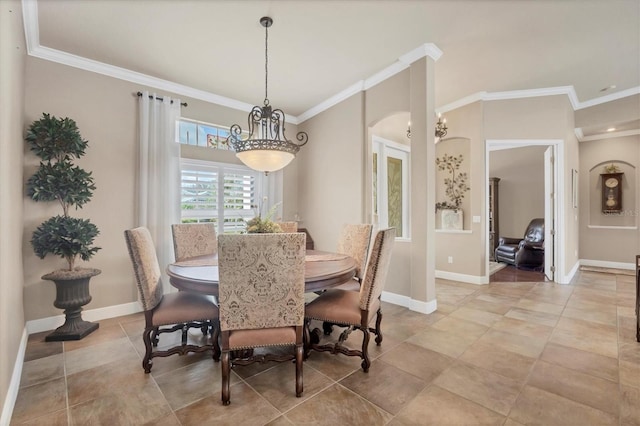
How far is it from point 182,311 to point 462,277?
4356mm

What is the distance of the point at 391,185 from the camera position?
17.1ft

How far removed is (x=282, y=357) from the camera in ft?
6.58

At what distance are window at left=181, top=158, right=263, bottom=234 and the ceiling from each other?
116 cm

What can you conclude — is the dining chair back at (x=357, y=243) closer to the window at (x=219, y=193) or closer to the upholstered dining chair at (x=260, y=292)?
the upholstered dining chair at (x=260, y=292)

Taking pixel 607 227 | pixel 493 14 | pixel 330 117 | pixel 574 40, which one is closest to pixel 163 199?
pixel 330 117

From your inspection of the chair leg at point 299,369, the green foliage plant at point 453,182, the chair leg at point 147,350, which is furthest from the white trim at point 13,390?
the green foliage plant at point 453,182

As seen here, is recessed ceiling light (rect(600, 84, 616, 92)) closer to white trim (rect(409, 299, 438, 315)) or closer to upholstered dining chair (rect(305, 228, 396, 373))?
white trim (rect(409, 299, 438, 315))

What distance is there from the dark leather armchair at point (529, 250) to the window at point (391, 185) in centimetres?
260

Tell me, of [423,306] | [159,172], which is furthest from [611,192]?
[159,172]

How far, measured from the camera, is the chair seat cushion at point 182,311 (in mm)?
2100

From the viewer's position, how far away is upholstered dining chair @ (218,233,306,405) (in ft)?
5.49

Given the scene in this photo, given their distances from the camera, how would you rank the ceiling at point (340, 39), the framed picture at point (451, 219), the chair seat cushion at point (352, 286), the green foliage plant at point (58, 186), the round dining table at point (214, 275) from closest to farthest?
the round dining table at point (214, 275), the ceiling at point (340, 39), the green foliage plant at point (58, 186), the chair seat cushion at point (352, 286), the framed picture at point (451, 219)

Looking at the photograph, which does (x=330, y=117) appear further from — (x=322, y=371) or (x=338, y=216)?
(x=322, y=371)

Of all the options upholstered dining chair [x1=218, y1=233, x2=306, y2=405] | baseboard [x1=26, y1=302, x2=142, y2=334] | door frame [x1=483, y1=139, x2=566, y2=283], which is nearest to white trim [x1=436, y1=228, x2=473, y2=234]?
door frame [x1=483, y1=139, x2=566, y2=283]
